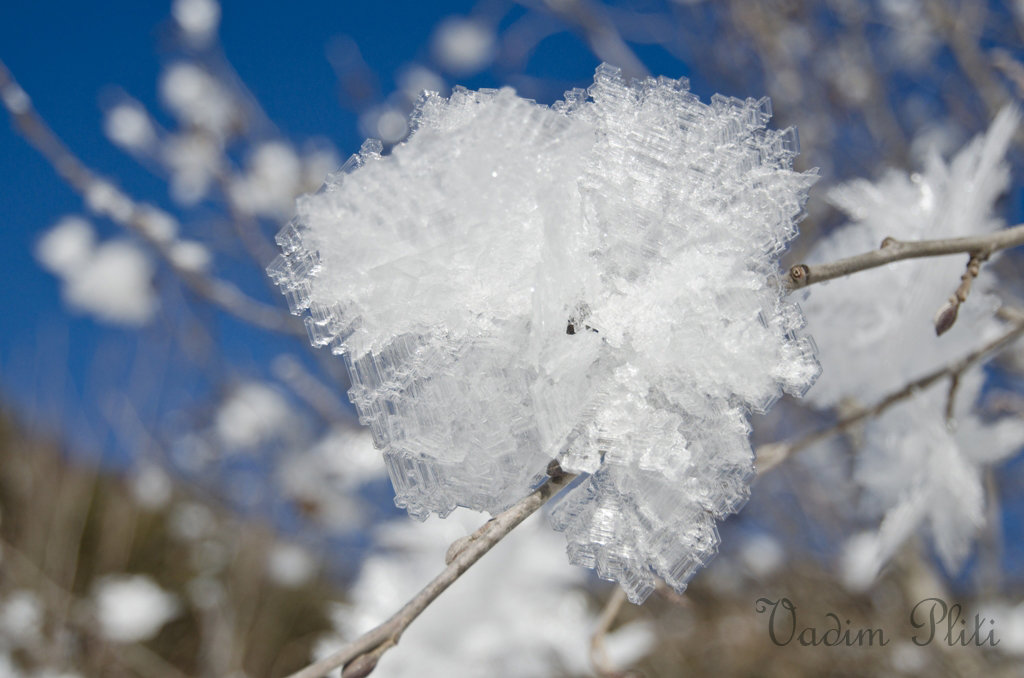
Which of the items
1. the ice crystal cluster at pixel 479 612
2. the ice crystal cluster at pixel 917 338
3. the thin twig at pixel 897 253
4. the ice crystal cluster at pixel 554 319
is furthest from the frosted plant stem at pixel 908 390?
the ice crystal cluster at pixel 479 612

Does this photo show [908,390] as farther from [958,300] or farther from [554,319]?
[554,319]

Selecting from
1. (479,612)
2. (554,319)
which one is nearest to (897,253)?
(554,319)

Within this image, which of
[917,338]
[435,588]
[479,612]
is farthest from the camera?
[479,612]

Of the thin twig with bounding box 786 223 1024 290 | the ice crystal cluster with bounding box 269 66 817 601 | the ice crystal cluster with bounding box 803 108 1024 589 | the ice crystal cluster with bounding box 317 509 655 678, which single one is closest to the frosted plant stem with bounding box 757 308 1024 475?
the ice crystal cluster with bounding box 803 108 1024 589

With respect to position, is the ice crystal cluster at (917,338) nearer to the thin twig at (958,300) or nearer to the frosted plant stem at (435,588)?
the thin twig at (958,300)

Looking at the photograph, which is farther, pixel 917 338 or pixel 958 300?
pixel 917 338

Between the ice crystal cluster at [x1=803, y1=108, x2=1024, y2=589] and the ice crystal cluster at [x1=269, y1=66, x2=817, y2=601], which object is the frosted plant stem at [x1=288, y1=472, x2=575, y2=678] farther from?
the ice crystal cluster at [x1=803, y1=108, x2=1024, y2=589]

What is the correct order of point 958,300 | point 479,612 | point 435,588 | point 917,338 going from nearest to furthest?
point 435,588 < point 958,300 < point 917,338 < point 479,612

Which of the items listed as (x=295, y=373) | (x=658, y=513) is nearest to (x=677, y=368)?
(x=658, y=513)
